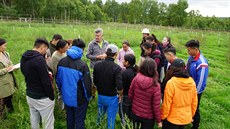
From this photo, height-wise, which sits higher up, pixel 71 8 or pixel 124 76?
pixel 71 8

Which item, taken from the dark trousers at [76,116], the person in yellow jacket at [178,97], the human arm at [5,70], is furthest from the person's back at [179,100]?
the human arm at [5,70]

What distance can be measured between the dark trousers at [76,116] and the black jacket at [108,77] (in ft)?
1.43

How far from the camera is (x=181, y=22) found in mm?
51438

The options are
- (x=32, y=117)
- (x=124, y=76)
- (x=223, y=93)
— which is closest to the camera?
(x=32, y=117)

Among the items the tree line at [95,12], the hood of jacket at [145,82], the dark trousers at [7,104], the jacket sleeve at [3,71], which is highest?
the tree line at [95,12]

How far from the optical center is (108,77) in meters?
3.62

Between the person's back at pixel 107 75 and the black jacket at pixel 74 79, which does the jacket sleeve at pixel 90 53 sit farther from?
the black jacket at pixel 74 79

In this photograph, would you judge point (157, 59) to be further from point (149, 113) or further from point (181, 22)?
point (181, 22)

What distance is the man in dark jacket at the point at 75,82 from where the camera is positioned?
3.37 m

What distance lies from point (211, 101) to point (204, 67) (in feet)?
9.89

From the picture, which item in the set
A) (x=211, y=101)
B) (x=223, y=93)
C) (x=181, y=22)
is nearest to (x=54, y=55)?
(x=211, y=101)

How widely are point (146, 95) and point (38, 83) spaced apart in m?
1.68

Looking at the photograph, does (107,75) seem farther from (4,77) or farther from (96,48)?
(4,77)

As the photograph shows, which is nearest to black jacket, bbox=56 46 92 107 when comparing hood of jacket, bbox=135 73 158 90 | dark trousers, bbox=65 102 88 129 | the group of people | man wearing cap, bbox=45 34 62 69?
the group of people
